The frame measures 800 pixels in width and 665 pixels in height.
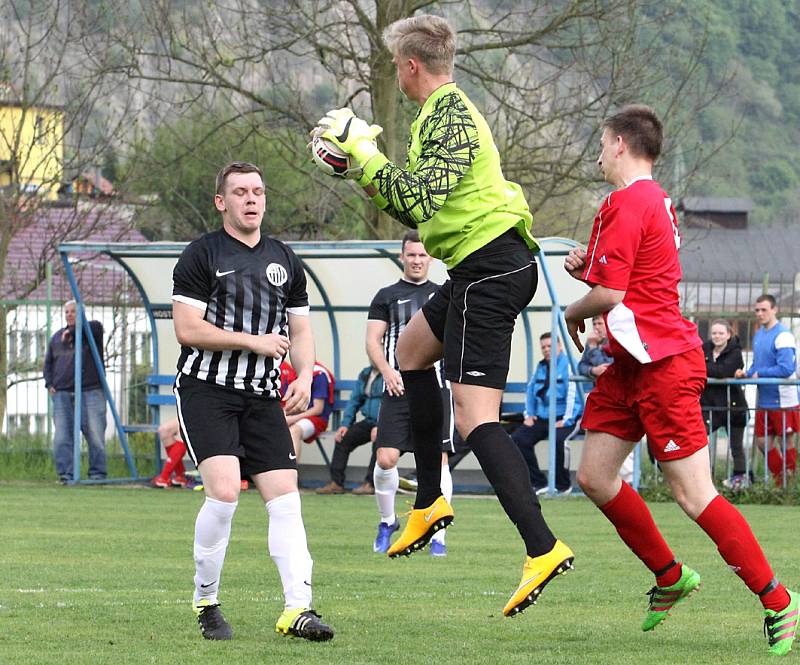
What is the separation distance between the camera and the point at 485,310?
239 inches

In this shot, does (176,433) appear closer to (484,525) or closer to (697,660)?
(484,525)

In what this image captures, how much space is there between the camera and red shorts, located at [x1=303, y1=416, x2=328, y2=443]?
56.5 ft

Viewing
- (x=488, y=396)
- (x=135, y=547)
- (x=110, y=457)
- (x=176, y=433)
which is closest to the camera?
(x=488, y=396)

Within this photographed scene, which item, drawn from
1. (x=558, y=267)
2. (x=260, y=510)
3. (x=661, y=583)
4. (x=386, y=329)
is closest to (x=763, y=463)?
(x=558, y=267)

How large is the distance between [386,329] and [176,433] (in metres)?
7.76

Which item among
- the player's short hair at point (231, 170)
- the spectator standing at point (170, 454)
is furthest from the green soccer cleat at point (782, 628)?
the spectator standing at point (170, 454)

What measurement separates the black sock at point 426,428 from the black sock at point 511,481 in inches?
20.4

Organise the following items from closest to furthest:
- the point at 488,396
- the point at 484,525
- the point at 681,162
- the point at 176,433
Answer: the point at 488,396, the point at 484,525, the point at 176,433, the point at 681,162

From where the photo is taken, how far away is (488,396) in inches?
241

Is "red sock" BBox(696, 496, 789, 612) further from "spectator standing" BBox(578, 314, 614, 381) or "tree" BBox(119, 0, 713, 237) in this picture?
"tree" BBox(119, 0, 713, 237)

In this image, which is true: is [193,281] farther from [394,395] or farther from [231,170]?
[394,395]

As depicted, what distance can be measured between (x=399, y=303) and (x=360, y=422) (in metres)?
6.38

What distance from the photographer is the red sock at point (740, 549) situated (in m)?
5.95

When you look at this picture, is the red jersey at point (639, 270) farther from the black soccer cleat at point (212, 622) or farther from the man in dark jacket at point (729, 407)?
the man in dark jacket at point (729, 407)
